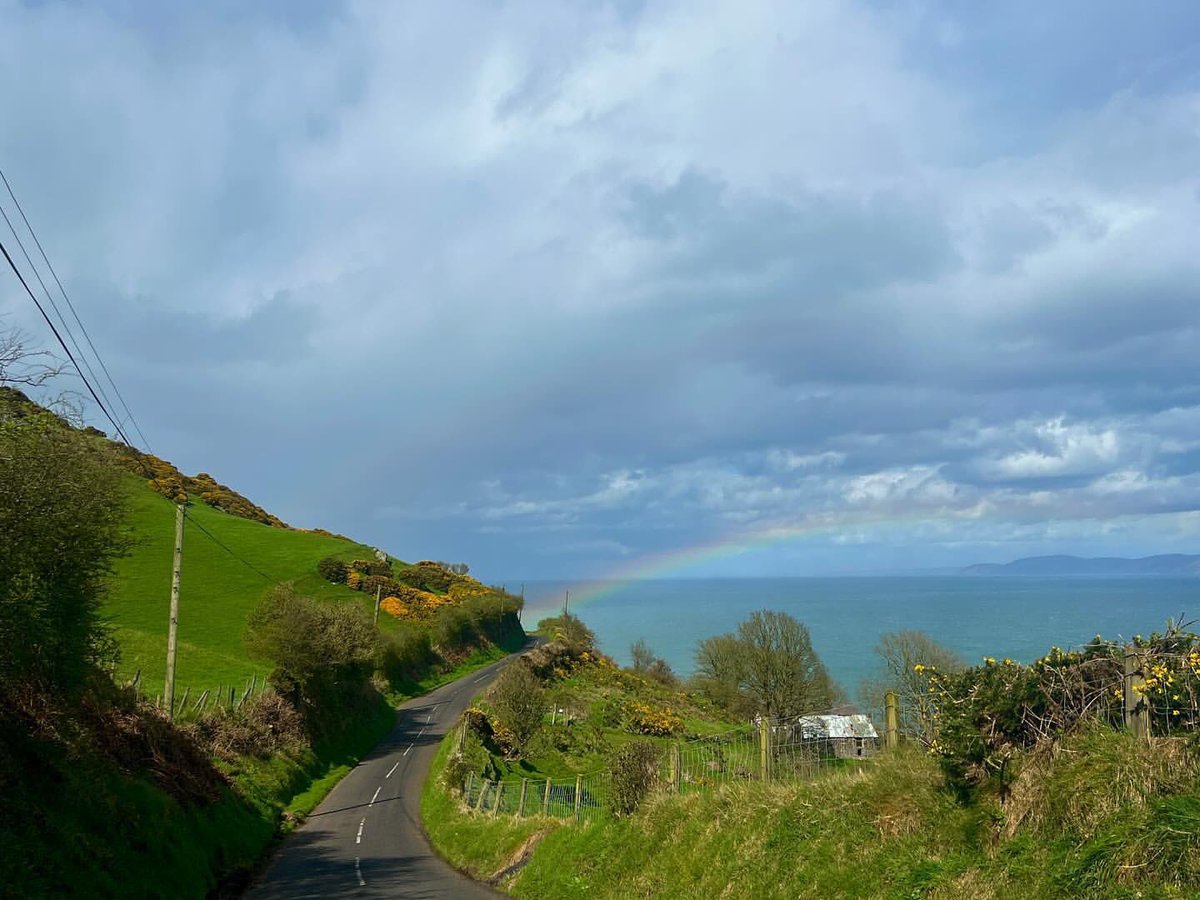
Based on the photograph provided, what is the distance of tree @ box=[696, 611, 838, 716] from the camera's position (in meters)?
73.7

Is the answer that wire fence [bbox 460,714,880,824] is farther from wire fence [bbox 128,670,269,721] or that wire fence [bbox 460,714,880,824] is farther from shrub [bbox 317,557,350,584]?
shrub [bbox 317,557,350,584]

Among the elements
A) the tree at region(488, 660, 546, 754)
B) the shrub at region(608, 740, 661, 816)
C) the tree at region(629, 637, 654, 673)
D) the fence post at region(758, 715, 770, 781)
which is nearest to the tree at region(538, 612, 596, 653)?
the tree at region(629, 637, 654, 673)

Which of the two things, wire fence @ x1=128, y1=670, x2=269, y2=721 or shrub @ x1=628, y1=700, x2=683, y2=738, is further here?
shrub @ x1=628, y1=700, x2=683, y2=738

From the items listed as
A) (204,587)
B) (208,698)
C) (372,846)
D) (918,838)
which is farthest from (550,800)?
(204,587)

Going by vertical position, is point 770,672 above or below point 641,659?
below

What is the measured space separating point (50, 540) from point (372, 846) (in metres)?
18.5

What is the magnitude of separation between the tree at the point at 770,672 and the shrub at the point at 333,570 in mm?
48484

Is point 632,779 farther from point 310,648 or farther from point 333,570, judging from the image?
point 333,570

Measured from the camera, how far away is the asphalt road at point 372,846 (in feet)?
71.3

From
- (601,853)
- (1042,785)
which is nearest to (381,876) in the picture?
(601,853)

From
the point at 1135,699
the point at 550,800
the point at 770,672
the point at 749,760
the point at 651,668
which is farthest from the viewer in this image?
the point at 651,668

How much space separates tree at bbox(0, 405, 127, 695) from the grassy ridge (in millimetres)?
12176

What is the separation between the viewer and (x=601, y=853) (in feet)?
53.8

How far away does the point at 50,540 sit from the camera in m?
16.4
